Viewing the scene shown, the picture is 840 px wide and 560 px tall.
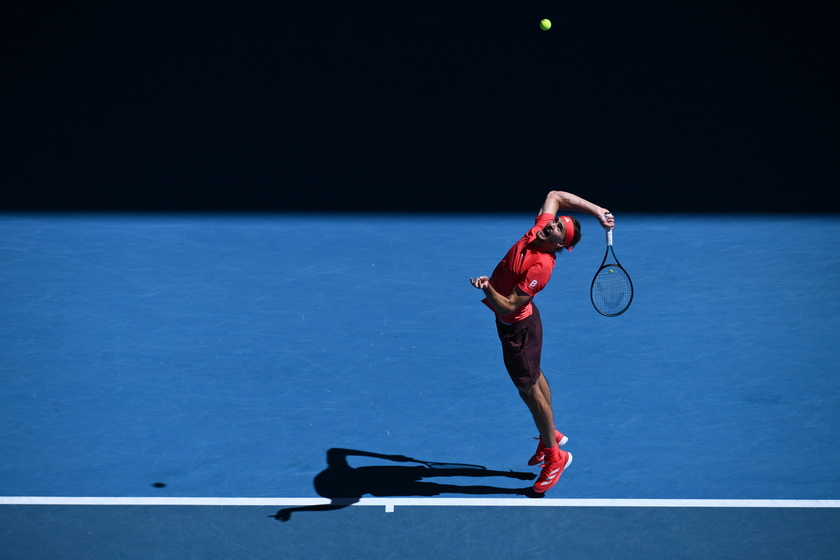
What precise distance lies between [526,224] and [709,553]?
3.62 metres

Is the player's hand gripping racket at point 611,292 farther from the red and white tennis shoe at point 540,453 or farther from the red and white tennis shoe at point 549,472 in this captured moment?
the red and white tennis shoe at point 549,472

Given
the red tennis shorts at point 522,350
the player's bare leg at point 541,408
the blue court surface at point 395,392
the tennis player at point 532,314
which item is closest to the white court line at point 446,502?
the blue court surface at point 395,392

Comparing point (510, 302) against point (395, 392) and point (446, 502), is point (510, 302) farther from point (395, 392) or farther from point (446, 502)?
point (395, 392)

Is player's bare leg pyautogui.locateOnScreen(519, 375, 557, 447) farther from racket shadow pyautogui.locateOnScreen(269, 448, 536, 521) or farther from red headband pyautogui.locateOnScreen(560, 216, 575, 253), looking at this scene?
red headband pyautogui.locateOnScreen(560, 216, 575, 253)

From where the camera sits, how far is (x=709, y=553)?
5.88 metres

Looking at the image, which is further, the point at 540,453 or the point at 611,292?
the point at 611,292

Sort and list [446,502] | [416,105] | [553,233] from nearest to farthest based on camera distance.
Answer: [553,233] < [446,502] < [416,105]

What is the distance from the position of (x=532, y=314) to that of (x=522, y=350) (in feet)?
0.89

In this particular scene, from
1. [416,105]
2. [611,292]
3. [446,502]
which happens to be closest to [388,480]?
[446,502]

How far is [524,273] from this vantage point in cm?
618

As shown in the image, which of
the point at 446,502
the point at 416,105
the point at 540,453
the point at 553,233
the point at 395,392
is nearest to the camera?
the point at 553,233

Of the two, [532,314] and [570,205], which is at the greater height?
[570,205]

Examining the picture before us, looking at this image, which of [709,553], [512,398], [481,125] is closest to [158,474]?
[512,398]

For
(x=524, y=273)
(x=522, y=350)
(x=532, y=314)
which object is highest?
(x=524, y=273)
